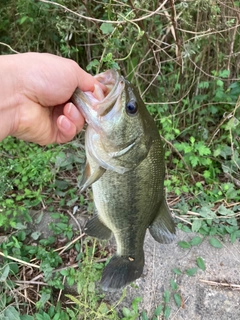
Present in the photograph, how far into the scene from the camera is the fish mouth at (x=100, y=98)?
1.43 metres

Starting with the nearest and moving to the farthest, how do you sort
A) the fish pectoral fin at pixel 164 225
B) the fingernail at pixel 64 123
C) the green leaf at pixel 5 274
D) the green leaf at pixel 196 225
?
the fingernail at pixel 64 123, the fish pectoral fin at pixel 164 225, the green leaf at pixel 5 274, the green leaf at pixel 196 225

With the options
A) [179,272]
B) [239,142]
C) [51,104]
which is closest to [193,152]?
[239,142]

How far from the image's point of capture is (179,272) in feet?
7.82

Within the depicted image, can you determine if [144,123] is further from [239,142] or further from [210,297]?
[239,142]

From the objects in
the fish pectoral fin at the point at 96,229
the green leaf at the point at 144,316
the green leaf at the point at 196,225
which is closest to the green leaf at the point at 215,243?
the green leaf at the point at 196,225

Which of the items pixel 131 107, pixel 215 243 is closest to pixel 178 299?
pixel 215 243

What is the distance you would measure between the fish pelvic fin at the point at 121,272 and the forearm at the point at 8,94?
2.83 feet

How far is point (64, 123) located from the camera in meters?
1.56

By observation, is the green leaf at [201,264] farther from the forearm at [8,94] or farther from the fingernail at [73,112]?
the forearm at [8,94]

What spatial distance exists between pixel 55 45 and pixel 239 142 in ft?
6.05

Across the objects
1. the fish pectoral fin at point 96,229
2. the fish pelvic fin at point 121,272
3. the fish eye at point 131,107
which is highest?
the fish eye at point 131,107

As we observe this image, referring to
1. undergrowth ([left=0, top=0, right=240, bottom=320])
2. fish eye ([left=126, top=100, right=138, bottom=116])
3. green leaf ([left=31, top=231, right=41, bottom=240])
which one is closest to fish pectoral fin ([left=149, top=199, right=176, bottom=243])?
fish eye ([left=126, top=100, right=138, bottom=116])

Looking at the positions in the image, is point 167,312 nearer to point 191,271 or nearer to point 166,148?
point 191,271

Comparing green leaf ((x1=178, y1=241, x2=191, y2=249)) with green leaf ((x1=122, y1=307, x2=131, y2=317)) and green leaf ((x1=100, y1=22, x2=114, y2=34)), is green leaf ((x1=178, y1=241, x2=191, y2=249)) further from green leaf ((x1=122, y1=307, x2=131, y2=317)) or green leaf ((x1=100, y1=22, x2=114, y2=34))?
green leaf ((x1=100, y1=22, x2=114, y2=34))
